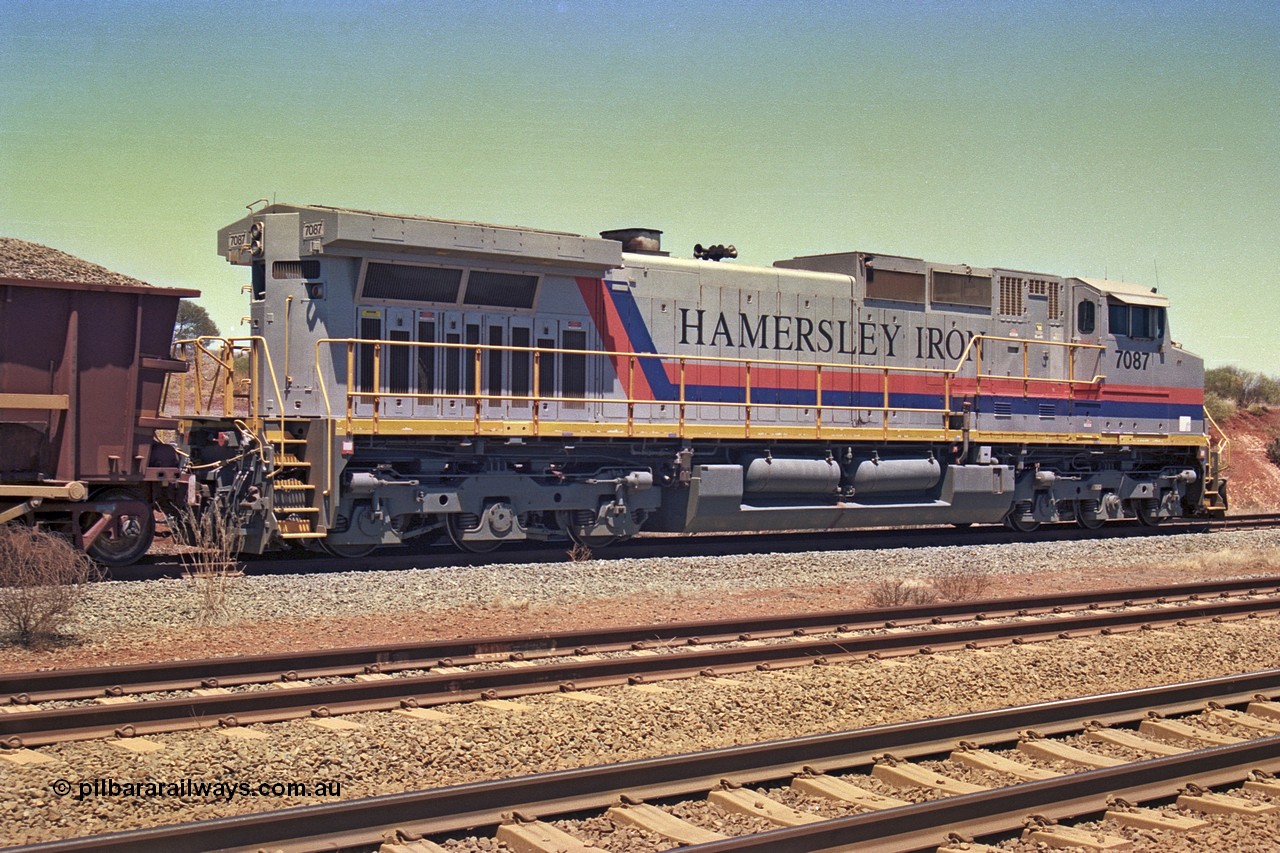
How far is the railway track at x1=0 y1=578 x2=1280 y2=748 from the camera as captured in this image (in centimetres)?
765

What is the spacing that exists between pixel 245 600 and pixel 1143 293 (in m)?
16.9

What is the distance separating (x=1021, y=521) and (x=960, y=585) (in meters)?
7.19

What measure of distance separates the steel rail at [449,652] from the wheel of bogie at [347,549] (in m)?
5.05

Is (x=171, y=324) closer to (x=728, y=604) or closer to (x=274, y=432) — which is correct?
(x=274, y=432)

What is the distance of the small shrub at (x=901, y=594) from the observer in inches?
534

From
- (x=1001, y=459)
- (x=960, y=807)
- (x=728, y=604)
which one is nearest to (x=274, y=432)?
(x=728, y=604)

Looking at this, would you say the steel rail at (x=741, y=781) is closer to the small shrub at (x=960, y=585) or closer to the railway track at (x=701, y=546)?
the small shrub at (x=960, y=585)

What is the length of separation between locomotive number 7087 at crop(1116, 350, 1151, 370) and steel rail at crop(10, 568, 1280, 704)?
31.5 feet

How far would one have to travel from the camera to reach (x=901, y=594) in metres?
13.7

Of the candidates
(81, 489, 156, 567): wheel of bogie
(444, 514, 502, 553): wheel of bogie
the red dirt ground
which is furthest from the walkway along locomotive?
the red dirt ground

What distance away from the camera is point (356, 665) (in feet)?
31.0

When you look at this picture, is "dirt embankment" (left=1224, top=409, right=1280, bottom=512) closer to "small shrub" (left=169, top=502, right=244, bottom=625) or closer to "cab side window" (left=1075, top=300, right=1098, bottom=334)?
"cab side window" (left=1075, top=300, right=1098, bottom=334)
